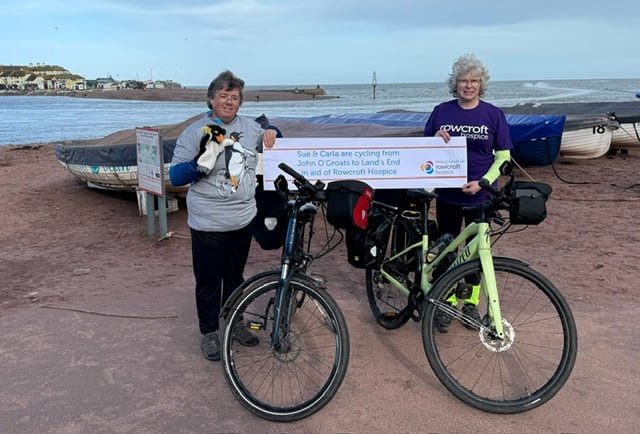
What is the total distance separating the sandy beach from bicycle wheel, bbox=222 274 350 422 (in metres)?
0.13

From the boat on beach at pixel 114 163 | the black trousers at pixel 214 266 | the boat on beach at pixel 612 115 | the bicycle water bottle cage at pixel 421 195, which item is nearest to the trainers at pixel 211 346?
the black trousers at pixel 214 266

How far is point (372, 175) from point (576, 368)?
2002 millimetres

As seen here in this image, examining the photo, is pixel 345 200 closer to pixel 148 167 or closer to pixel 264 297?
pixel 264 297

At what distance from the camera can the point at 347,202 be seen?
296 cm

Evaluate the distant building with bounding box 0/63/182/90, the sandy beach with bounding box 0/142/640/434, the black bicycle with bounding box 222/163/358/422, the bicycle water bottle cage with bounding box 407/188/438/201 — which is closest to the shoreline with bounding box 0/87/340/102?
the distant building with bounding box 0/63/182/90

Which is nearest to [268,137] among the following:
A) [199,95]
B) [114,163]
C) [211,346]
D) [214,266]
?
[214,266]

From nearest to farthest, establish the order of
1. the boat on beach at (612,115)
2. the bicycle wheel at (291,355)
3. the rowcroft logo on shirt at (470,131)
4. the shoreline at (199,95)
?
the bicycle wheel at (291,355)
the rowcroft logo on shirt at (470,131)
the boat on beach at (612,115)
the shoreline at (199,95)

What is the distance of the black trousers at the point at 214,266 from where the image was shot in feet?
11.5

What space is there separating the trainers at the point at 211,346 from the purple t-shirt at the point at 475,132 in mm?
1955

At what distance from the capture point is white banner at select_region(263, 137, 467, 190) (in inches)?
166

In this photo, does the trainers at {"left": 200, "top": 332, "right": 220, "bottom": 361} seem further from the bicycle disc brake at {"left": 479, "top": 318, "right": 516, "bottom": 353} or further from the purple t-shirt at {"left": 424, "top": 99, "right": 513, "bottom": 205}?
the purple t-shirt at {"left": 424, "top": 99, "right": 513, "bottom": 205}

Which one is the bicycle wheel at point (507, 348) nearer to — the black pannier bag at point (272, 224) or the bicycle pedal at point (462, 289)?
the bicycle pedal at point (462, 289)

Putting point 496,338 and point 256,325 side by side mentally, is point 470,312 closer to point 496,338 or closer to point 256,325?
point 496,338

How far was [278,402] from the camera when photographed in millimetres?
3117
